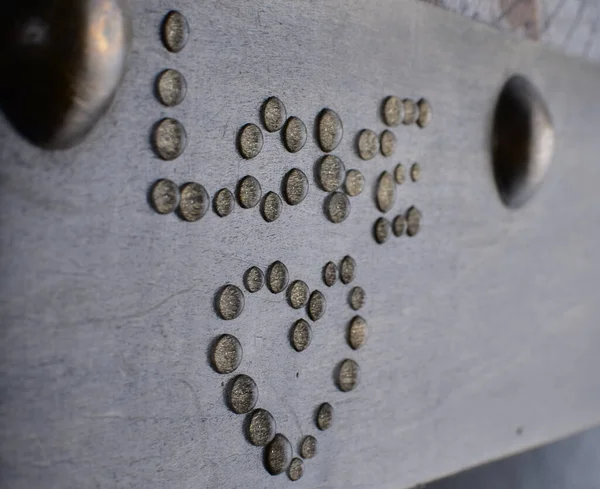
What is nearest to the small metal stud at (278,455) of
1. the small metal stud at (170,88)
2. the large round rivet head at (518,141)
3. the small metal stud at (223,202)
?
the small metal stud at (223,202)

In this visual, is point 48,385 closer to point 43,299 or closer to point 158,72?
Result: point 43,299

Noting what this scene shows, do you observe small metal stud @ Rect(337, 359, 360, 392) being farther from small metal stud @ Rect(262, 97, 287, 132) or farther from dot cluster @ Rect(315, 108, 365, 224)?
small metal stud @ Rect(262, 97, 287, 132)

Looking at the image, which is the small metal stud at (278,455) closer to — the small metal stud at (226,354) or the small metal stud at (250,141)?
the small metal stud at (226,354)

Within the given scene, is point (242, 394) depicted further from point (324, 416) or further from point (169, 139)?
point (169, 139)

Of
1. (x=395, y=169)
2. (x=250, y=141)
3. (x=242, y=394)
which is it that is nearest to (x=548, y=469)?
(x=395, y=169)

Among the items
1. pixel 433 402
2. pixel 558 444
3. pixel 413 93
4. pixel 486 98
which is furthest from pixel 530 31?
pixel 558 444

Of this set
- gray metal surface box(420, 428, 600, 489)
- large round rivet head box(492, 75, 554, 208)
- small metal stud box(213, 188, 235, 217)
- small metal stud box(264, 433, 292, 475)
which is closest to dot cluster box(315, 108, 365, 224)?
small metal stud box(213, 188, 235, 217)

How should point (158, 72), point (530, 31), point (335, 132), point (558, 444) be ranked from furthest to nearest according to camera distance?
point (558, 444), point (530, 31), point (335, 132), point (158, 72)
